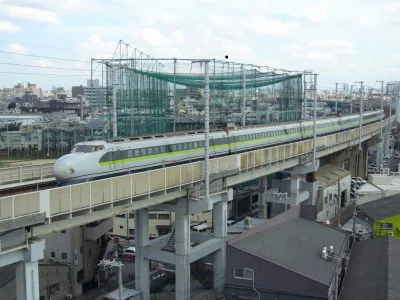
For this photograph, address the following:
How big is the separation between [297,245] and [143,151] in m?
6.87

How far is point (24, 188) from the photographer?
611 inches

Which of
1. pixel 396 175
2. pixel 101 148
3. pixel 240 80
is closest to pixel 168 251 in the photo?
pixel 101 148

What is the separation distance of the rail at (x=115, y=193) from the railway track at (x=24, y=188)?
293 cm

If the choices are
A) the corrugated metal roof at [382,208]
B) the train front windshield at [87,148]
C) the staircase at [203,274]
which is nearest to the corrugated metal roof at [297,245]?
the staircase at [203,274]

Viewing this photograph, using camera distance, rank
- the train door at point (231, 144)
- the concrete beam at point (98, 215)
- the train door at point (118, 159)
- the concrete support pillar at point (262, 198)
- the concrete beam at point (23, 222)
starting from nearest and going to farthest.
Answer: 1. the concrete beam at point (23, 222)
2. the concrete beam at point (98, 215)
3. the train door at point (118, 159)
4. the train door at point (231, 144)
5. the concrete support pillar at point (262, 198)

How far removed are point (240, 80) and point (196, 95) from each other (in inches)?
179

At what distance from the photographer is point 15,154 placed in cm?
5297

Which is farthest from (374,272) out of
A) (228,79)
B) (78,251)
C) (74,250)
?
(228,79)

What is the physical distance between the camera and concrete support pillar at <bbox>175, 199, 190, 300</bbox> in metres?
18.1

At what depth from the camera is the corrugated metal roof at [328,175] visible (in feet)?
117

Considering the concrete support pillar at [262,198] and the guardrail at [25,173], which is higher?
the guardrail at [25,173]

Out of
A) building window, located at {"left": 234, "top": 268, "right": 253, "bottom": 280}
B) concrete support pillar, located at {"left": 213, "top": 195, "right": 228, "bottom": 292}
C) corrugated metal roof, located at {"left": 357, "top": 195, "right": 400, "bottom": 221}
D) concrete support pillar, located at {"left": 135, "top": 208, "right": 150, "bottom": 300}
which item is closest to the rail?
concrete support pillar, located at {"left": 213, "top": 195, "right": 228, "bottom": 292}

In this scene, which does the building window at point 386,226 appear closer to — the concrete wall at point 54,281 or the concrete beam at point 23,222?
the concrete wall at point 54,281

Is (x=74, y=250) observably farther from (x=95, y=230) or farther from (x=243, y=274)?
(x=243, y=274)
